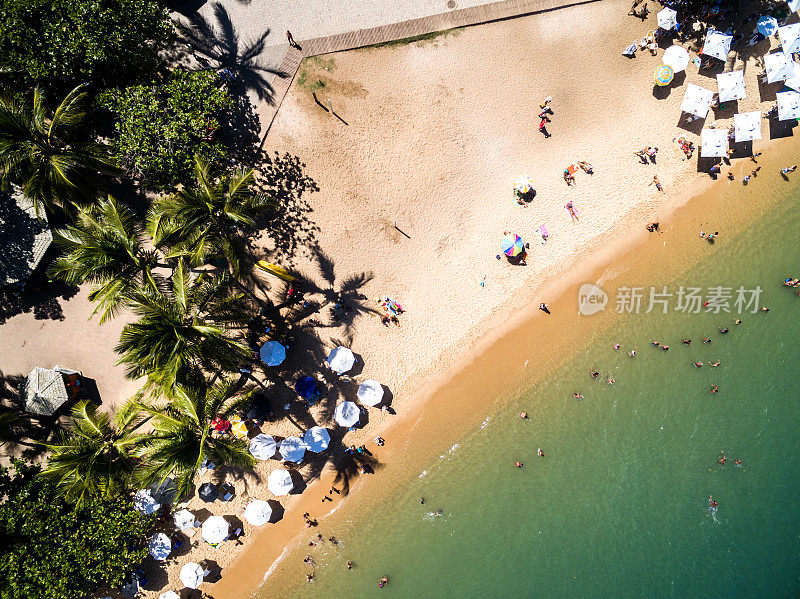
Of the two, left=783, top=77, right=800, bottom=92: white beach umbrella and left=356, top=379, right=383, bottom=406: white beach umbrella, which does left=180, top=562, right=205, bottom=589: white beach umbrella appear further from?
Result: left=783, top=77, right=800, bottom=92: white beach umbrella

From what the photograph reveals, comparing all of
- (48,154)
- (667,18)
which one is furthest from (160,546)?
(667,18)

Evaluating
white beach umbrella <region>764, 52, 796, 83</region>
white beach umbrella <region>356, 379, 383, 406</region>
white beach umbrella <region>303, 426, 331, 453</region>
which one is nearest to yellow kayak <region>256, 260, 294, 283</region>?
white beach umbrella <region>356, 379, 383, 406</region>

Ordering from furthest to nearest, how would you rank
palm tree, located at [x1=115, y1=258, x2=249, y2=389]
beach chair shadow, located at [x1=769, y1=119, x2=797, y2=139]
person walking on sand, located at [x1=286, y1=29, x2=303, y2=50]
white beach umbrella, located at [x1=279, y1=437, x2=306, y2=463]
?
beach chair shadow, located at [x1=769, y1=119, x2=797, y2=139] → white beach umbrella, located at [x1=279, y1=437, x2=306, y2=463] → person walking on sand, located at [x1=286, y1=29, x2=303, y2=50] → palm tree, located at [x1=115, y1=258, x2=249, y2=389]

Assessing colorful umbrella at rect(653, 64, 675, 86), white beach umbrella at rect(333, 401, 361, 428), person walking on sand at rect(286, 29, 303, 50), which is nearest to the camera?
person walking on sand at rect(286, 29, 303, 50)

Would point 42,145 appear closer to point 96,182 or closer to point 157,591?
point 96,182

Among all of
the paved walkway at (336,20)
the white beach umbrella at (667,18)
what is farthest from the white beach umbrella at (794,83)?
the paved walkway at (336,20)

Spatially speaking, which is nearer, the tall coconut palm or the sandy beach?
the tall coconut palm
